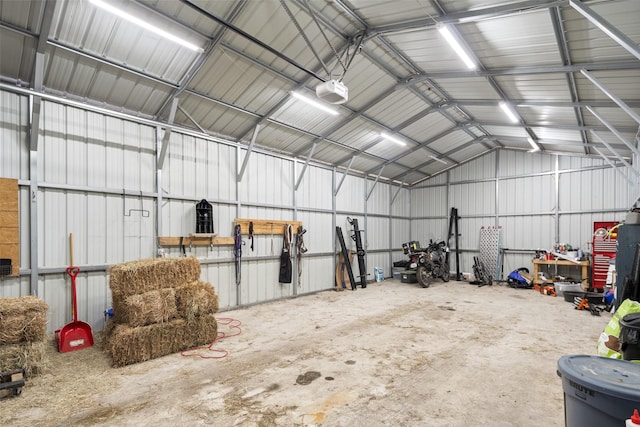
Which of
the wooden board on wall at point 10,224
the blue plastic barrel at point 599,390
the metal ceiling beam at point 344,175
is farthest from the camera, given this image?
the metal ceiling beam at point 344,175

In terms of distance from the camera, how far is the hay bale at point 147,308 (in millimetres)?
3775

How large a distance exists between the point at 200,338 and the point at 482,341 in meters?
3.92

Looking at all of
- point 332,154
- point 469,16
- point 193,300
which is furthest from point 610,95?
point 193,300

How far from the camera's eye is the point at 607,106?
538 centimetres

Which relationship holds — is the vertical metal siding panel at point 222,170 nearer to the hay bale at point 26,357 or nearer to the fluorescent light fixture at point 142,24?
the fluorescent light fixture at point 142,24

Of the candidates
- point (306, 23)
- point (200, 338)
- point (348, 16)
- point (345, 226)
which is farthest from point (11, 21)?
point (345, 226)

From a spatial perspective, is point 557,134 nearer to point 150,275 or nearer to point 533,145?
point 533,145

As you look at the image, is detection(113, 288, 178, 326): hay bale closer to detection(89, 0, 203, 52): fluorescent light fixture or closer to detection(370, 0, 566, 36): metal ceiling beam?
detection(89, 0, 203, 52): fluorescent light fixture

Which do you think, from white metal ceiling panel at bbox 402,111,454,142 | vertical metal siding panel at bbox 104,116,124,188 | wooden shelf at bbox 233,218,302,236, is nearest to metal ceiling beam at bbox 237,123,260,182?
wooden shelf at bbox 233,218,302,236

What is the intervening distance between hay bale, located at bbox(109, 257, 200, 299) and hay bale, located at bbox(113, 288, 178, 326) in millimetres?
96

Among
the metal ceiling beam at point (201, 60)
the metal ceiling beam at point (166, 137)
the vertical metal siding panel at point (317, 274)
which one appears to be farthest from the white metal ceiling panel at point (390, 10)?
the vertical metal siding panel at point (317, 274)

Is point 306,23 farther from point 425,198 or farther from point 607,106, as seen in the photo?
point 425,198

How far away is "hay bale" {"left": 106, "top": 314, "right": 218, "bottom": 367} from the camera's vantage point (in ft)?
11.9

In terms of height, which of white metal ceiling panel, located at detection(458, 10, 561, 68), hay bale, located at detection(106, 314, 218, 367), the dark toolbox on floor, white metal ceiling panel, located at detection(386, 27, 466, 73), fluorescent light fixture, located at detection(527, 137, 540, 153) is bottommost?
the dark toolbox on floor
